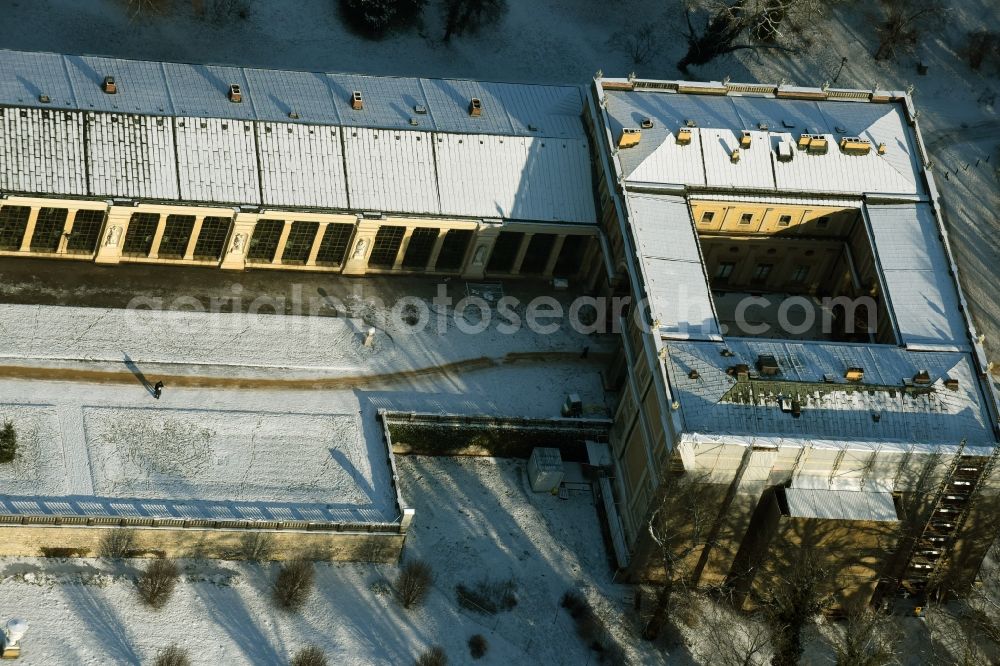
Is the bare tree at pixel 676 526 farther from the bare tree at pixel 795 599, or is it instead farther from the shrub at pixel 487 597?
the shrub at pixel 487 597

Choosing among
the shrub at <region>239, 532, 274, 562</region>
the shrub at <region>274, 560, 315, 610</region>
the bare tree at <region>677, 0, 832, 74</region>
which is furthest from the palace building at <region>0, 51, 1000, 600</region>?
the shrub at <region>239, 532, 274, 562</region>

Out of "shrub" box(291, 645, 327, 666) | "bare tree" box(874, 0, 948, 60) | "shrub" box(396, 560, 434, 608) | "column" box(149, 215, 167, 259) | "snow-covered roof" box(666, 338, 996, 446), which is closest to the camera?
"shrub" box(291, 645, 327, 666)

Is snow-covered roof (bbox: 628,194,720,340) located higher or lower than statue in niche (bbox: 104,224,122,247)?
higher

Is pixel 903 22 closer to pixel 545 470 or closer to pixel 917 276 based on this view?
pixel 917 276

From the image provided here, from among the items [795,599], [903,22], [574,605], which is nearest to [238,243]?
[574,605]

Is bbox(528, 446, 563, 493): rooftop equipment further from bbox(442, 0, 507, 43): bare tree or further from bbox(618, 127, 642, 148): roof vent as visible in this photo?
bbox(442, 0, 507, 43): bare tree

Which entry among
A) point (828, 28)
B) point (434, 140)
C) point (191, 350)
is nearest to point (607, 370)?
point (434, 140)
